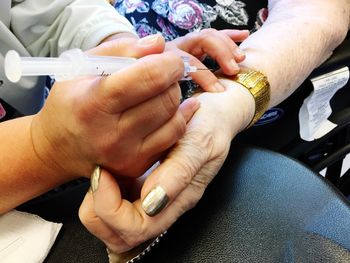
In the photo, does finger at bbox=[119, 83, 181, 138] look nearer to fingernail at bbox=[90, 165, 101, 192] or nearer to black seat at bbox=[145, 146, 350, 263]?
fingernail at bbox=[90, 165, 101, 192]

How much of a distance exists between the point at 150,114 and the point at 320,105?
1.85 ft

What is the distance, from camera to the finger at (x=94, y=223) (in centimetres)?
49

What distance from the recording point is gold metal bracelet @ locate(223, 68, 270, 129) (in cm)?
75

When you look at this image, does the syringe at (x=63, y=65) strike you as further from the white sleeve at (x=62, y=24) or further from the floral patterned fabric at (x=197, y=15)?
Result: the floral patterned fabric at (x=197, y=15)

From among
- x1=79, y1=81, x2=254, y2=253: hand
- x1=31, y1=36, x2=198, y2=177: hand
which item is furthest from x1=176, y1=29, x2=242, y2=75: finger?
x1=31, y1=36, x2=198, y2=177: hand

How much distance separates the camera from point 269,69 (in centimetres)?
79

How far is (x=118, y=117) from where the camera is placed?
43 cm

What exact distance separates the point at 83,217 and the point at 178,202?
0.12m

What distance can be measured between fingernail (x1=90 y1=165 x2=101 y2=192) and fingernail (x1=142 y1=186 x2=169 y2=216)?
6cm

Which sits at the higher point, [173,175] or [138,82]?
[138,82]

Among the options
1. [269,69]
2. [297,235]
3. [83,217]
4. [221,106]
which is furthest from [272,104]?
[83,217]

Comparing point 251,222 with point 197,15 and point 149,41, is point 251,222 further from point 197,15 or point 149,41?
point 197,15

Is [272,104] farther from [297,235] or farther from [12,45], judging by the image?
[12,45]

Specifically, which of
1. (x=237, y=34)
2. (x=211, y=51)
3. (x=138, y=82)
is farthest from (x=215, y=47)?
(x=138, y=82)
